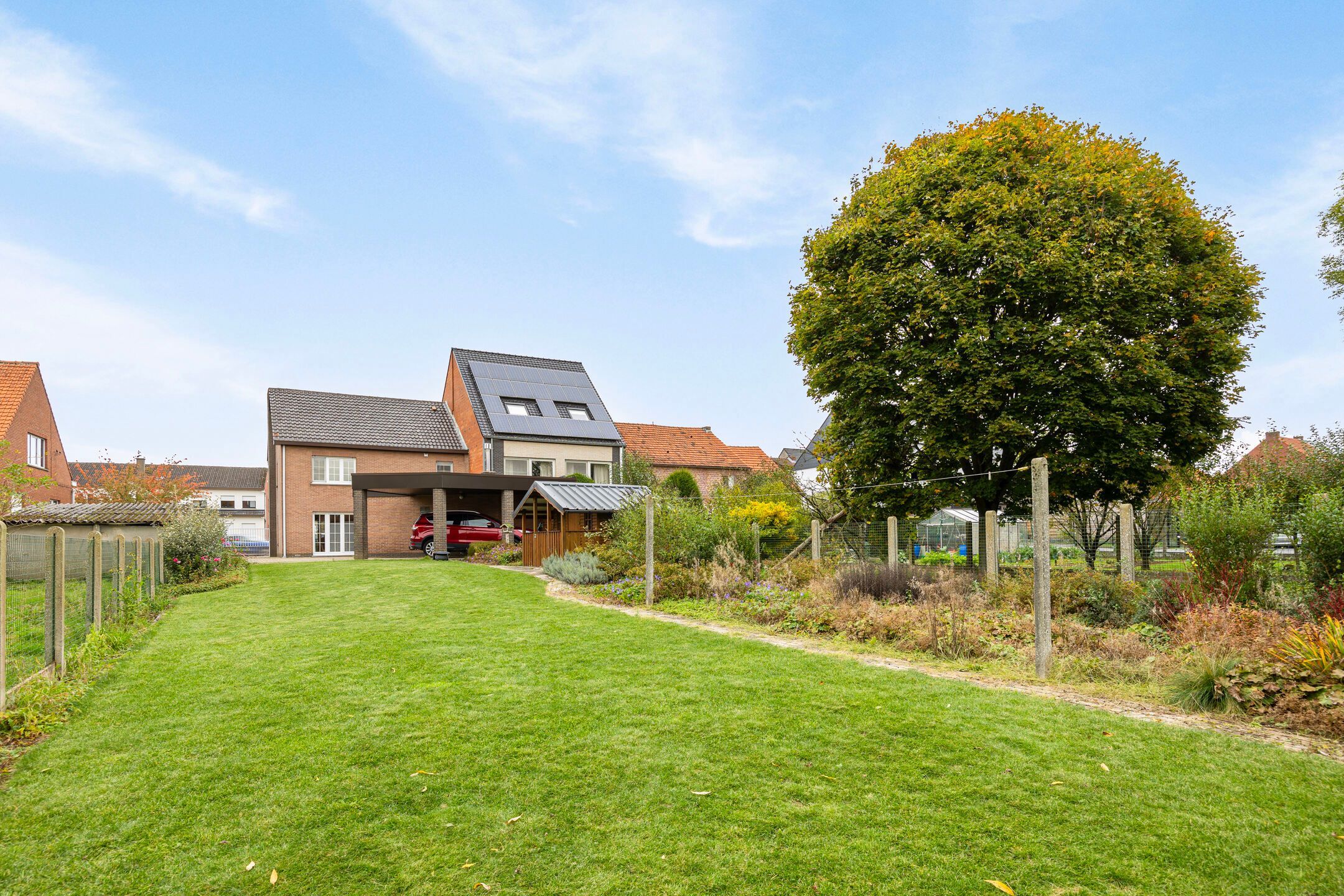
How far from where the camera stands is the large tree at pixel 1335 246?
2292 centimetres

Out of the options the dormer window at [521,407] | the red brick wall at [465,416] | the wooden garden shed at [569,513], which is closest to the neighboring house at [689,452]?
the dormer window at [521,407]

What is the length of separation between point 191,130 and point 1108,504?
747 inches

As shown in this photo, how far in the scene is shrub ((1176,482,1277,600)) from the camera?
8.71 meters

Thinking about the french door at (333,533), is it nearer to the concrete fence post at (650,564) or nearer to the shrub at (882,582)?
the concrete fence post at (650,564)

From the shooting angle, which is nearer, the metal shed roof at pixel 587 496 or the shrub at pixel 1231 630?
the shrub at pixel 1231 630

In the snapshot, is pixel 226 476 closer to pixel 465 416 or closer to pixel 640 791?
pixel 465 416

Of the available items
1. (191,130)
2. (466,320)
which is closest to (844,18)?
(191,130)

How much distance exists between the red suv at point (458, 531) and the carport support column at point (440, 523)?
0.93 feet

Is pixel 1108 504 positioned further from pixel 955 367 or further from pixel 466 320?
pixel 466 320

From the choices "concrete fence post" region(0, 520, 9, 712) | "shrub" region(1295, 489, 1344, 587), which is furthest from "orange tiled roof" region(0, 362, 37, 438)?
"shrub" region(1295, 489, 1344, 587)

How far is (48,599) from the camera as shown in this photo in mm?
6711

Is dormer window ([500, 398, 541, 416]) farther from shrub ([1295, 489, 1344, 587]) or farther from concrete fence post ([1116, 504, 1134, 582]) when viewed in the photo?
shrub ([1295, 489, 1344, 587])

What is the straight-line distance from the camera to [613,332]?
74.5 feet

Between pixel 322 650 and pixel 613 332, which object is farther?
pixel 613 332
